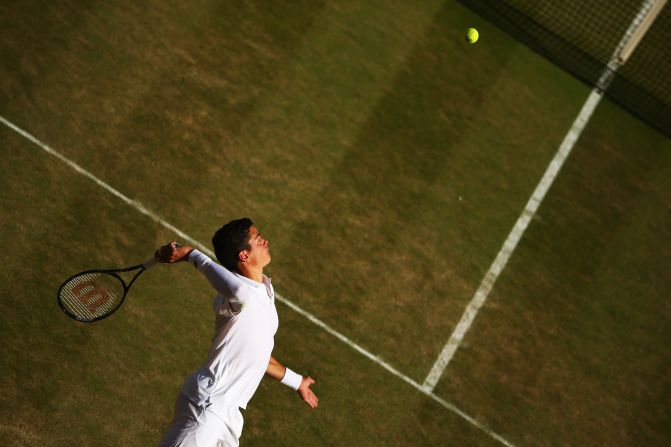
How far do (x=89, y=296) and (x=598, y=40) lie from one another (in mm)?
9088

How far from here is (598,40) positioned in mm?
11828

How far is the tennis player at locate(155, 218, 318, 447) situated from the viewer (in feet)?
21.1

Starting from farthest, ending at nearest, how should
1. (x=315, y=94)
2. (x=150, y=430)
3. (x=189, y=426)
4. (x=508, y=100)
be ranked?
Answer: (x=508, y=100) → (x=315, y=94) → (x=150, y=430) → (x=189, y=426)

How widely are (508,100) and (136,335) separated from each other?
6353 millimetres

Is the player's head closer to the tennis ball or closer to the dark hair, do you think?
the dark hair

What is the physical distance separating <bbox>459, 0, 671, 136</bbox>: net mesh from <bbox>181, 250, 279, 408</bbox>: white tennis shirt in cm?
701

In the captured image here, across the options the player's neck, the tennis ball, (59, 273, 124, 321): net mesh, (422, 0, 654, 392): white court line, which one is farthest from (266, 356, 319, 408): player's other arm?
the tennis ball

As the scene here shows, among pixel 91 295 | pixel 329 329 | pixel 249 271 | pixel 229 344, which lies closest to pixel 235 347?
pixel 229 344

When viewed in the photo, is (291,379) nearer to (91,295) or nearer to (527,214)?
(91,295)

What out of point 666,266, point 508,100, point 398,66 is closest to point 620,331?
point 666,266

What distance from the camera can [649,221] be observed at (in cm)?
1034

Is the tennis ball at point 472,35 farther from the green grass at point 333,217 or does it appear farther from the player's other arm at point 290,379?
the player's other arm at point 290,379

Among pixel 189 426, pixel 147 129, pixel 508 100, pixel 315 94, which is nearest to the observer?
pixel 189 426

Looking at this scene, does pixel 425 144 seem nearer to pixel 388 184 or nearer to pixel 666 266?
pixel 388 184
